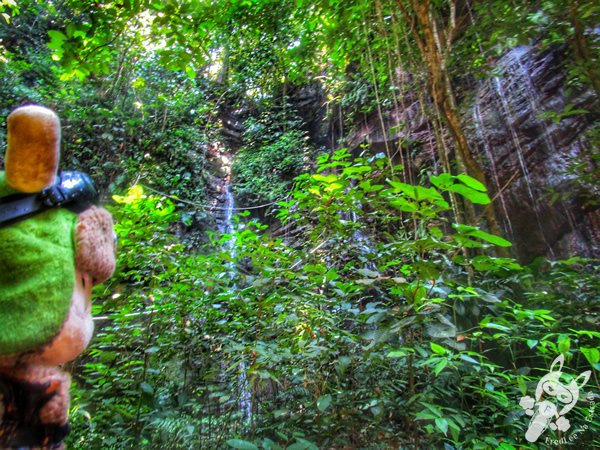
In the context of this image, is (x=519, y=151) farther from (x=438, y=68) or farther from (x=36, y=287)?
(x=36, y=287)

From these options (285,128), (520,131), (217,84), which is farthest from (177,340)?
(217,84)

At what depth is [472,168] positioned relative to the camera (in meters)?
3.02

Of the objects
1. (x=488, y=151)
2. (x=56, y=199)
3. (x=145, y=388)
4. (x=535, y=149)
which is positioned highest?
(x=488, y=151)

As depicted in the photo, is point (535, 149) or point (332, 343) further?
point (535, 149)

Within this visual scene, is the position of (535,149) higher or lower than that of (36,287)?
higher

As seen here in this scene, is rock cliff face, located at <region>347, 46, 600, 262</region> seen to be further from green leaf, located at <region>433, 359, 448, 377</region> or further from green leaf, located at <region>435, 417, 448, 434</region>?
green leaf, located at <region>435, 417, 448, 434</region>

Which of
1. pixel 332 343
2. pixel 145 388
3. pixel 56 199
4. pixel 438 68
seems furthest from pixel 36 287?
pixel 438 68

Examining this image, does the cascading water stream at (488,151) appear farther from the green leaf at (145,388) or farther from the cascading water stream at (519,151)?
the green leaf at (145,388)

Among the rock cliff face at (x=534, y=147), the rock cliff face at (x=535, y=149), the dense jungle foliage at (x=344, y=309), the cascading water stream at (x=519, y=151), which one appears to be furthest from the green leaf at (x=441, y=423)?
the cascading water stream at (x=519, y=151)

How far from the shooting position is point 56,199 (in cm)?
93

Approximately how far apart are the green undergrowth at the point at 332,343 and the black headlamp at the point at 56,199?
34.5 inches

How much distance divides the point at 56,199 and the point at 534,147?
16.3 feet

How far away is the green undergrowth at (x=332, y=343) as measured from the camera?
1.38 meters

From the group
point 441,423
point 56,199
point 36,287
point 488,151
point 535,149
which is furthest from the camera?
point 488,151
